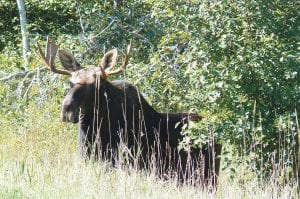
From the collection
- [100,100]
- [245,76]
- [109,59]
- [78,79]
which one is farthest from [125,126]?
[245,76]

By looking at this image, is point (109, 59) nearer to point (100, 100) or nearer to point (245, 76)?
point (100, 100)

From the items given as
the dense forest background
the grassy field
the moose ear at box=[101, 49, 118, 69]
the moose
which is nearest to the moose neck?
the moose

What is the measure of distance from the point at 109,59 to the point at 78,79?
38.3 inches

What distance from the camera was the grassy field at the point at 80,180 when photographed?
A: 27.0 feet

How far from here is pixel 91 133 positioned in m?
11.4

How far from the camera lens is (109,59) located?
40.9 ft

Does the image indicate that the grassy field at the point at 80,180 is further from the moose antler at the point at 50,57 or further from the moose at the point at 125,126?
→ the moose antler at the point at 50,57

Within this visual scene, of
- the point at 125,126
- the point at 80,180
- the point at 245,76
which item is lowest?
the point at 80,180

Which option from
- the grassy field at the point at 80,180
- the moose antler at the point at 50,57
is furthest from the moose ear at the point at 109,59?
the grassy field at the point at 80,180

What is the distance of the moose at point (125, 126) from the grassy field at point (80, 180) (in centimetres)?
39

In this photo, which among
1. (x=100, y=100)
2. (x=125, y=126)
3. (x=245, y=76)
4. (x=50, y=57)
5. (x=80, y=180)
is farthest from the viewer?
(x=50, y=57)

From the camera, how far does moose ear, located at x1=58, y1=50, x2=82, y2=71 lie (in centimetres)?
1223

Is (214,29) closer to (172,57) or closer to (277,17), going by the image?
(277,17)

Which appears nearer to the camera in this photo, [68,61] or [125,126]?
[125,126]
